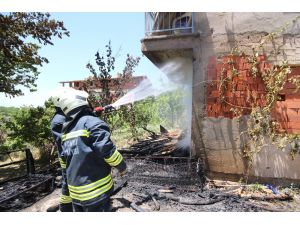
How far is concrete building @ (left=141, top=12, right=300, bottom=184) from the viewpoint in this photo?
522 cm

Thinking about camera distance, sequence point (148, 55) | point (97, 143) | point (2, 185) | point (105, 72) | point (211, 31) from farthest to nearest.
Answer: point (105, 72)
point (148, 55)
point (2, 185)
point (211, 31)
point (97, 143)

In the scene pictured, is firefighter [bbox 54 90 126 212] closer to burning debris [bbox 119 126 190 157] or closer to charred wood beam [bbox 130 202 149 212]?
charred wood beam [bbox 130 202 149 212]

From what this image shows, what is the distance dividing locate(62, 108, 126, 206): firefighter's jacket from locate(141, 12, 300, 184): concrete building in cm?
299

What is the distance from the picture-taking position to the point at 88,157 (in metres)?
3.13

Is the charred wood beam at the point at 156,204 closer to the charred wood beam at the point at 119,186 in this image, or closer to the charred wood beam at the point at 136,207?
the charred wood beam at the point at 136,207

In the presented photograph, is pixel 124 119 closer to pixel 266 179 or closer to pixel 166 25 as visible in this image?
pixel 166 25

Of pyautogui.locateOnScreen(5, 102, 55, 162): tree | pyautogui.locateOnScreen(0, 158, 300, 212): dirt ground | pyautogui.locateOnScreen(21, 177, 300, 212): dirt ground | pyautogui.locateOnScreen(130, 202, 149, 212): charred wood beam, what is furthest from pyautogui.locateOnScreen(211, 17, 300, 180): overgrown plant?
pyautogui.locateOnScreen(5, 102, 55, 162): tree

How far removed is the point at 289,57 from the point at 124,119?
21.8ft

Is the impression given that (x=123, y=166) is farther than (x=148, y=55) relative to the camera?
No

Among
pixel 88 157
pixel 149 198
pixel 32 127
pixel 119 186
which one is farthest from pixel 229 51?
pixel 32 127

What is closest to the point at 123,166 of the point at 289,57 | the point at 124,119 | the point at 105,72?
the point at 289,57

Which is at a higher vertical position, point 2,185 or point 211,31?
point 211,31

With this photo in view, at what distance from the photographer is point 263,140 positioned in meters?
5.33

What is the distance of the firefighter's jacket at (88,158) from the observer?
10.0 ft
